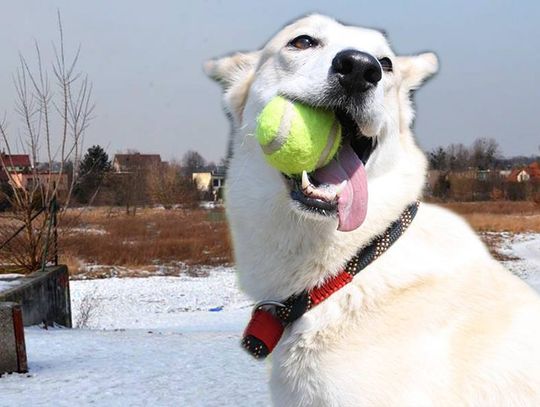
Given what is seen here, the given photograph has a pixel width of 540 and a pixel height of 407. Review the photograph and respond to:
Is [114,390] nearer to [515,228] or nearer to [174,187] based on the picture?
[515,228]

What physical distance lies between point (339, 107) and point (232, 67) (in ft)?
2.33

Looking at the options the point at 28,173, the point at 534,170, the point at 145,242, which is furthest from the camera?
the point at 534,170

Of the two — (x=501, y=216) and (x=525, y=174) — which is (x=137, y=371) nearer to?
(x=501, y=216)

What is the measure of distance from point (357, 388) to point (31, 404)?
4.53m

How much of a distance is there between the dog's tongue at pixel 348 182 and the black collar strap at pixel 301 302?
125 mm

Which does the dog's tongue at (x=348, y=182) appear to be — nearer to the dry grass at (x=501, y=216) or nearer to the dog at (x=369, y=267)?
the dog at (x=369, y=267)

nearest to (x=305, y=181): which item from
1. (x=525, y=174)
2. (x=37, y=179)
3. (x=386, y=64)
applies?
(x=386, y=64)

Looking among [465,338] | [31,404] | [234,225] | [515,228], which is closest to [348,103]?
[234,225]

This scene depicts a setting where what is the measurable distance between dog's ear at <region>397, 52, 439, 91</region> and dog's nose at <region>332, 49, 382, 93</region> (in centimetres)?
54

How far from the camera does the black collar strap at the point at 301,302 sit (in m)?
1.93

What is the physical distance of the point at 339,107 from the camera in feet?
6.40

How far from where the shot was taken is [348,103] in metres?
1.93

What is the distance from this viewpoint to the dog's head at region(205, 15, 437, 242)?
1901 millimetres

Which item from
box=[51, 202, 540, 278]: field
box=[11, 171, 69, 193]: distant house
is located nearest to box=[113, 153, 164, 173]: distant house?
box=[51, 202, 540, 278]: field
